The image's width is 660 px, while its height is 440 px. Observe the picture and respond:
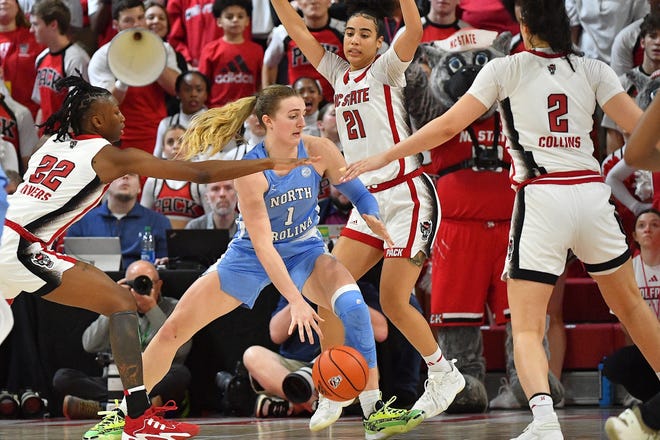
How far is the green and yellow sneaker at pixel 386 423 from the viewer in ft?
21.1

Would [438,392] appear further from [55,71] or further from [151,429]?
[55,71]

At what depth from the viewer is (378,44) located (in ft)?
24.1

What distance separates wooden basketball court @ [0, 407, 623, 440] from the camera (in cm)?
655

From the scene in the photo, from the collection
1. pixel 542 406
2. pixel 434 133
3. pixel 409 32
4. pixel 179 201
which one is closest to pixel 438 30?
pixel 179 201

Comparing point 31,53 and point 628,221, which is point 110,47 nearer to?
point 31,53

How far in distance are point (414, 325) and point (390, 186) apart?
0.95 metres

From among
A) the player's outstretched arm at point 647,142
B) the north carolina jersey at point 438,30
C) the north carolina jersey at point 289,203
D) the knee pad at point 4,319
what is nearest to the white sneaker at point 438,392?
the north carolina jersey at point 289,203

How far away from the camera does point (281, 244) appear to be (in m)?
6.58

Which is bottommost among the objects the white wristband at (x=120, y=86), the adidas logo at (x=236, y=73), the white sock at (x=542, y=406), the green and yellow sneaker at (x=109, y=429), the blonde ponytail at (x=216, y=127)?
the green and yellow sneaker at (x=109, y=429)

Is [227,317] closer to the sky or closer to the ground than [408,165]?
closer to the ground

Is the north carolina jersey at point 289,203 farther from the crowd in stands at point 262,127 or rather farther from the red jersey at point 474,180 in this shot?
the red jersey at point 474,180

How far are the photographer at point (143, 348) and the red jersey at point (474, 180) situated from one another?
96.2 inches

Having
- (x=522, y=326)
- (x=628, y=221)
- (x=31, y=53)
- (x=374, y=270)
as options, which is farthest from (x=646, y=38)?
(x=31, y=53)

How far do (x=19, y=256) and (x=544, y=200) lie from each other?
2867mm
